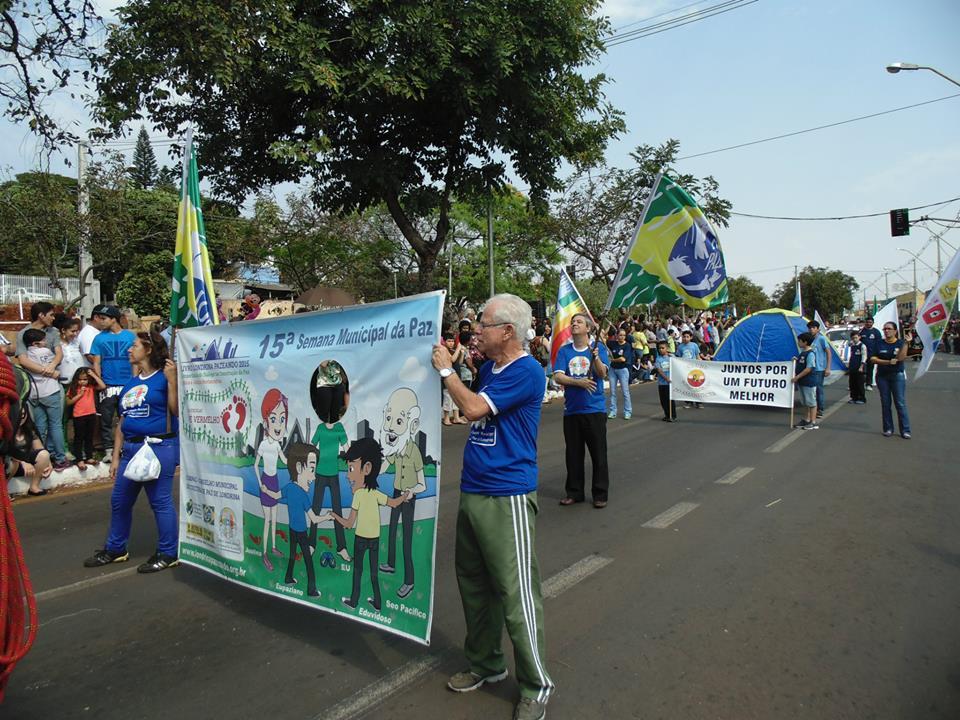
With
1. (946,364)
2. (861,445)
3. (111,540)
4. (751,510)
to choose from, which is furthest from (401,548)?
(946,364)

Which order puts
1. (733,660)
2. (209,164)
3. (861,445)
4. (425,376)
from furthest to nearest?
(209,164) < (861,445) < (733,660) < (425,376)

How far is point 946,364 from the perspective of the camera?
91.0 ft

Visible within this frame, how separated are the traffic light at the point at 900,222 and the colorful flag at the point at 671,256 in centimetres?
2352

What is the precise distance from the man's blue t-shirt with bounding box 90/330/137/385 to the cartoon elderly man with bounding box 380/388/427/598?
22.6 ft

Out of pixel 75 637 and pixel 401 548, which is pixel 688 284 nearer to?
pixel 401 548

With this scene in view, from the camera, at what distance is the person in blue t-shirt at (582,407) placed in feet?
21.8

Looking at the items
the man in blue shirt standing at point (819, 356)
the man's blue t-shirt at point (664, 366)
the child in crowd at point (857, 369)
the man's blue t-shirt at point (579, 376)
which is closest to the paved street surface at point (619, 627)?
the man's blue t-shirt at point (579, 376)

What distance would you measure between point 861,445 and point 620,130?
8.18 m

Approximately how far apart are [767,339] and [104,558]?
45.0 ft

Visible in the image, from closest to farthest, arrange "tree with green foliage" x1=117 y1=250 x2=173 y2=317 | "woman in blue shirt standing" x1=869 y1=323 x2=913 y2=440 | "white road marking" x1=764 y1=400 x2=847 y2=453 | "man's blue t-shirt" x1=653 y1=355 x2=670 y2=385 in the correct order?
"white road marking" x1=764 y1=400 x2=847 y2=453 < "woman in blue shirt standing" x1=869 y1=323 x2=913 y2=440 < "man's blue t-shirt" x1=653 y1=355 x2=670 y2=385 < "tree with green foliage" x1=117 y1=250 x2=173 y2=317

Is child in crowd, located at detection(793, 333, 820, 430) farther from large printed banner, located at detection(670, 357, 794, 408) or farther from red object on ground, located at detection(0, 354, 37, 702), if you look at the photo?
red object on ground, located at detection(0, 354, 37, 702)

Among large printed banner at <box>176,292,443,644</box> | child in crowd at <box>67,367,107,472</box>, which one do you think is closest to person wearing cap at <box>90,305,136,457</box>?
child in crowd at <box>67,367,107,472</box>

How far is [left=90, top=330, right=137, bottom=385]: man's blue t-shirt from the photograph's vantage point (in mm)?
8805

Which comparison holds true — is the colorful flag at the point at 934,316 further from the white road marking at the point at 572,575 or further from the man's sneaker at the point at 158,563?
the man's sneaker at the point at 158,563
